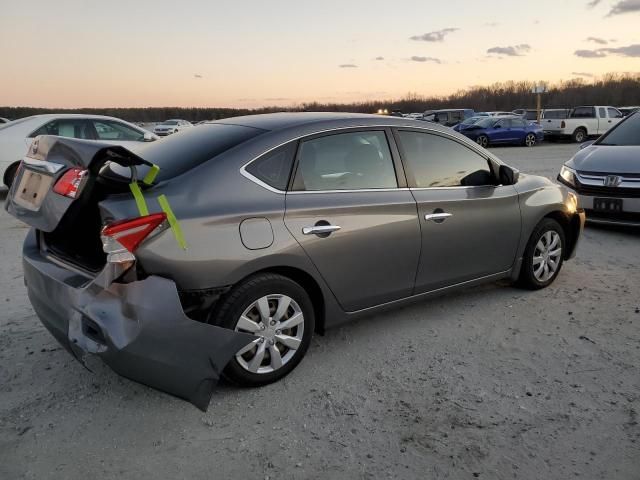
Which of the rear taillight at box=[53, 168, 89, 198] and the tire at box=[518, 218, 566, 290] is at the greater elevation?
the rear taillight at box=[53, 168, 89, 198]

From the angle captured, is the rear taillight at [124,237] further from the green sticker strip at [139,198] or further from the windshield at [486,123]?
the windshield at [486,123]

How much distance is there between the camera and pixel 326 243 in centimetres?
331

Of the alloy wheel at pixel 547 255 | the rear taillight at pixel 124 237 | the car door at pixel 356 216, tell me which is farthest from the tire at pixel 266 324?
the alloy wheel at pixel 547 255

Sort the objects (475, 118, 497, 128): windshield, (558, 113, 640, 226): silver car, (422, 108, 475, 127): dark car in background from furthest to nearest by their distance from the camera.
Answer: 1. (422, 108, 475, 127): dark car in background
2. (475, 118, 497, 128): windshield
3. (558, 113, 640, 226): silver car

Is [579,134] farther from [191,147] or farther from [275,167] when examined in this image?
[191,147]

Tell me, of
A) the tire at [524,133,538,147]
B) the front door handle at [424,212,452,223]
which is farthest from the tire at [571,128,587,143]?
the front door handle at [424,212,452,223]

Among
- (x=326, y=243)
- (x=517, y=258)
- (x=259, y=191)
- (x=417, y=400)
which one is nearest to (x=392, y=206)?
(x=326, y=243)

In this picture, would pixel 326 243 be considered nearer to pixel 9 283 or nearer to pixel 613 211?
pixel 9 283

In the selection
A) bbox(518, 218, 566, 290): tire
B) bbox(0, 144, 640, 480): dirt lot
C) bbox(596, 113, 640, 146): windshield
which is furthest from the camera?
bbox(596, 113, 640, 146): windshield

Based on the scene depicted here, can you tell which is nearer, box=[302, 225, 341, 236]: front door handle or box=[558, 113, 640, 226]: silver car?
box=[302, 225, 341, 236]: front door handle

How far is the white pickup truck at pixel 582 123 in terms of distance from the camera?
27047mm

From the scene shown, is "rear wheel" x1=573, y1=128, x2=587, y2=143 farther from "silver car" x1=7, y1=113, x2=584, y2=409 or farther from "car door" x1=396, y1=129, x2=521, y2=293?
"silver car" x1=7, y1=113, x2=584, y2=409

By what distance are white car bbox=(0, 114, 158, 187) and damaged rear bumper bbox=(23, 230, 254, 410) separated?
24.3ft

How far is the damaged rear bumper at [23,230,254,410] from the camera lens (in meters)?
2.62
